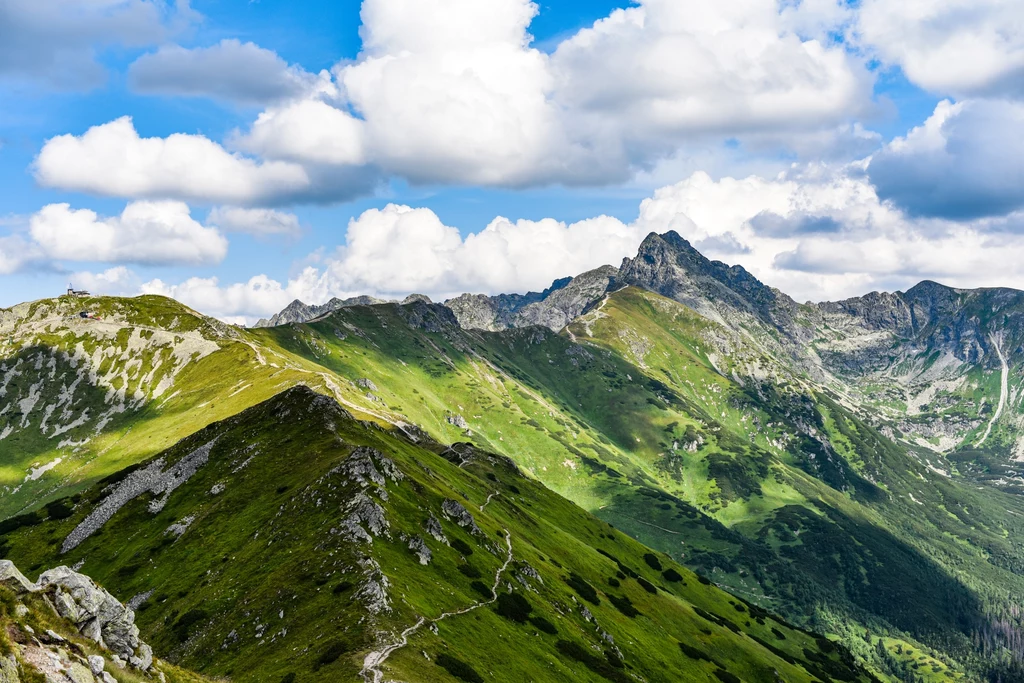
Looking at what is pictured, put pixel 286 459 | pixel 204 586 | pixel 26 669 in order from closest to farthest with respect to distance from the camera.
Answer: pixel 26 669 → pixel 204 586 → pixel 286 459

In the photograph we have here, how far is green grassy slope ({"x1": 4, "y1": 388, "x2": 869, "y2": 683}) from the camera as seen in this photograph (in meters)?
65.1

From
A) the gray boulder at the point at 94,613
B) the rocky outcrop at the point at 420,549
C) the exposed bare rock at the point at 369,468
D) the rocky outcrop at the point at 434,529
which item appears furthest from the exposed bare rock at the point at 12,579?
the rocky outcrop at the point at 434,529

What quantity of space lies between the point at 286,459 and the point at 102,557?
31210mm

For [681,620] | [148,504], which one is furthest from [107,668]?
[681,620]

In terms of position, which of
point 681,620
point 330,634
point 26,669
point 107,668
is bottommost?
point 681,620

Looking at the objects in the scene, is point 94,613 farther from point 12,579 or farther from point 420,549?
point 420,549

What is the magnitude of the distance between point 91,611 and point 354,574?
35.9 meters

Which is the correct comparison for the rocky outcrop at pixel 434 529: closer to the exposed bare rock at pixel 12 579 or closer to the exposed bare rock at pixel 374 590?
the exposed bare rock at pixel 374 590

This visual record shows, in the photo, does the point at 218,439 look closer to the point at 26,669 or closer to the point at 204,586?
the point at 204,586

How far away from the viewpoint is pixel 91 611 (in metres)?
37.4

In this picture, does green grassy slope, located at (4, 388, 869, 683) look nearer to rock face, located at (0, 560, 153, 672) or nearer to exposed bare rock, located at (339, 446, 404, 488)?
exposed bare rock, located at (339, 446, 404, 488)

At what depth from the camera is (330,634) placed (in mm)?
61688

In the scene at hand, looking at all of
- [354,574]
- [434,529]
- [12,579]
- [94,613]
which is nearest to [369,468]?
[434,529]

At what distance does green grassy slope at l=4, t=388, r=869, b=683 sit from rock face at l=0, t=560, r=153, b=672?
61.7ft
